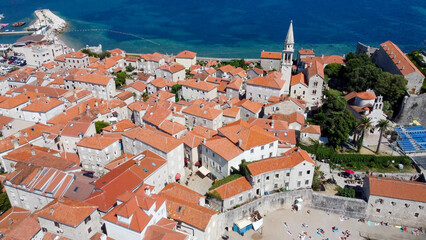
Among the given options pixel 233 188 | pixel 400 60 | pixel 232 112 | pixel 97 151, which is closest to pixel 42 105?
pixel 97 151

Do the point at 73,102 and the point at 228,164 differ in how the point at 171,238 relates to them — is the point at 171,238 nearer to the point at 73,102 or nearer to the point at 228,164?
the point at 228,164

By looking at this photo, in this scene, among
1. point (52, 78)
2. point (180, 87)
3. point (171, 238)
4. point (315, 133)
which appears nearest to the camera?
point (171, 238)

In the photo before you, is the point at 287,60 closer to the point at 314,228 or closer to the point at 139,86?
the point at 139,86

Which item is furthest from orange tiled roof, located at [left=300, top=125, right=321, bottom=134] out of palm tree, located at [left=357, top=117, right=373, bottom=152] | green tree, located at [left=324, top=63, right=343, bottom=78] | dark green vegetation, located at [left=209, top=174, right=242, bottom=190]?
green tree, located at [left=324, top=63, right=343, bottom=78]

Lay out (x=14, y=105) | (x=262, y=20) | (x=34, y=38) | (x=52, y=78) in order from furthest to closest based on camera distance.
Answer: (x=262, y=20) < (x=34, y=38) < (x=52, y=78) < (x=14, y=105)

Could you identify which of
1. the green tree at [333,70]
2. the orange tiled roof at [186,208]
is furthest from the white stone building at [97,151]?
the green tree at [333,70]

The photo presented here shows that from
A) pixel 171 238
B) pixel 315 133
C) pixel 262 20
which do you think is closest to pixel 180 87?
pixel 315 133

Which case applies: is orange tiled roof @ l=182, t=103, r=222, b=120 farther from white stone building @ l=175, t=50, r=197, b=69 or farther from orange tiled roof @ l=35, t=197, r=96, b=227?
white stone building @ l=175, t=50, r=197, b=69

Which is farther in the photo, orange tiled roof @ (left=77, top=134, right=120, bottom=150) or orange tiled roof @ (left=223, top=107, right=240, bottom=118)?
orange tiled roof @ (left=223, top=107, right=240, bottom=118)
